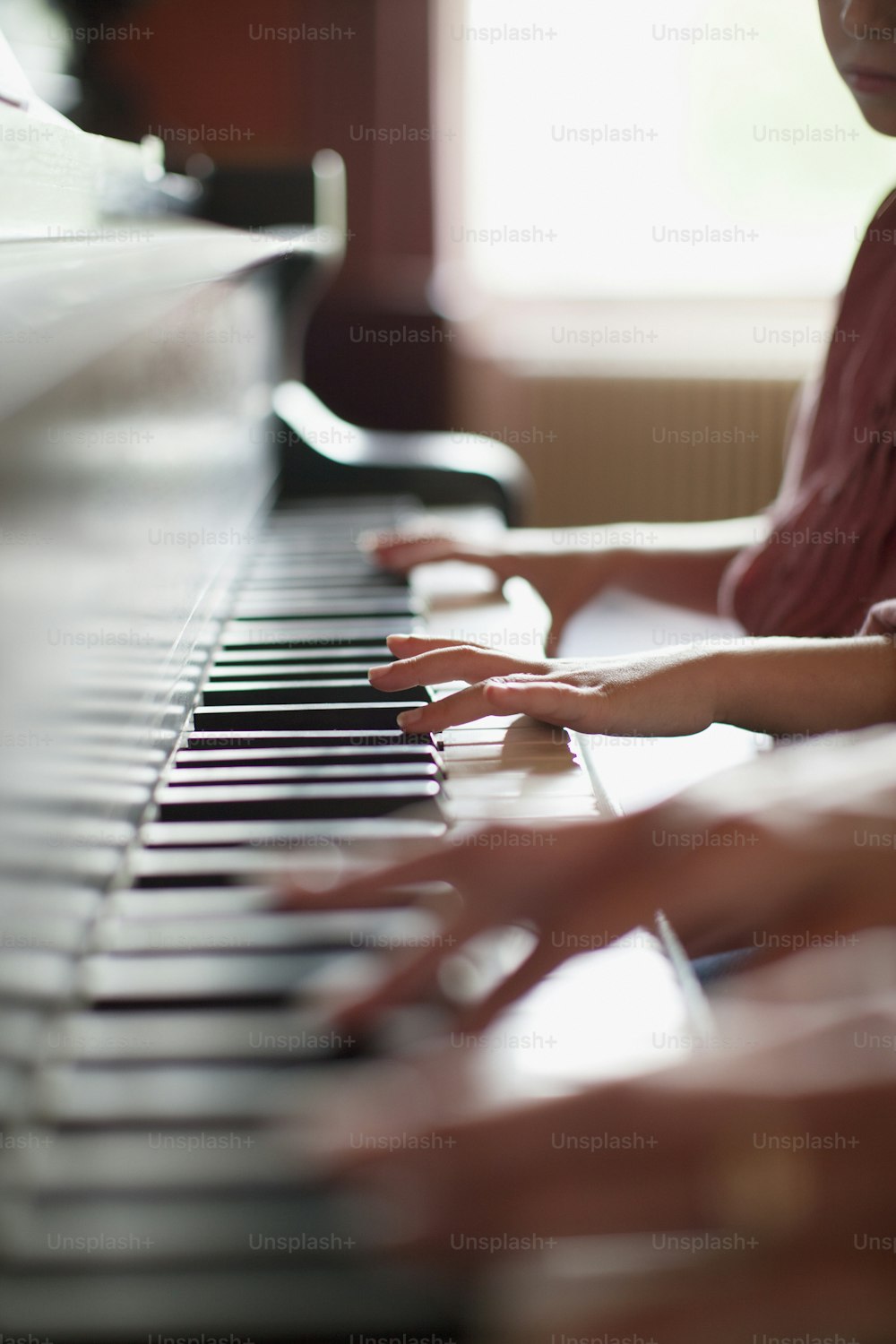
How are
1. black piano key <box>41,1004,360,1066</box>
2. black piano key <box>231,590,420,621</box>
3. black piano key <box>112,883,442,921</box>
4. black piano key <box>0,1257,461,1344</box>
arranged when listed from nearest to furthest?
black piano key <box>0,1257,461,1344</box>, black piano key <box>41,1004,360,1066</box>, black piano key <box>112,883,442,921</box>, black piano key <box>231,590,420,621</box>

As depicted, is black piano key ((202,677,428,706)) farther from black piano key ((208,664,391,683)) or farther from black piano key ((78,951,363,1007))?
black piano key ((78,951,363,1007))

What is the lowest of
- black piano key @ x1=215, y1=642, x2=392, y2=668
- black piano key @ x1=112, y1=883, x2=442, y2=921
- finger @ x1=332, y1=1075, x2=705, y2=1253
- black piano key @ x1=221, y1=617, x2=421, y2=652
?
black piano key @ x1=221, y1=617, x2=421, y2=652

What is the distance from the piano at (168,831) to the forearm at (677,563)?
45cm

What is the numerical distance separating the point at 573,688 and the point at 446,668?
0.37 feet

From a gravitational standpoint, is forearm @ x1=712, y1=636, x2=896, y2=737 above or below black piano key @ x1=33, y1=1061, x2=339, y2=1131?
below

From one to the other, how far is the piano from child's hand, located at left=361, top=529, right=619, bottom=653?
21cm

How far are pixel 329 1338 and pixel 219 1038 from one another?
0.16m

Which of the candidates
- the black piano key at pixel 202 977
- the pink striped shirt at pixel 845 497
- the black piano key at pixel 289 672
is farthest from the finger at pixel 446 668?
the pink striped shirt at pixel 845 497

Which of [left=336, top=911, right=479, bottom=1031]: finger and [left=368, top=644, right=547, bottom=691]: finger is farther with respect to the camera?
[left=368, top=644, right=547, bottom=691]: finger

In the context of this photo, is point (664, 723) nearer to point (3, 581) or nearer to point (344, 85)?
point (3, 581)

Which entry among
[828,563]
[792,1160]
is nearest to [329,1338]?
[792,1160]

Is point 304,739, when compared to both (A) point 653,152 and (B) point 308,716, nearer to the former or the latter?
(B) point 308,716

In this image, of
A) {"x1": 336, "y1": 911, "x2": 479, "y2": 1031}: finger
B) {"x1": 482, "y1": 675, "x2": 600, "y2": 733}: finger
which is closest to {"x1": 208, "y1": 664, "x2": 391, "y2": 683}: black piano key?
{"x1": 482, "y1": 675, "x2": 600, "y2": 733}: finger

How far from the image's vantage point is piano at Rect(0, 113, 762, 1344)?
467 millimetres
